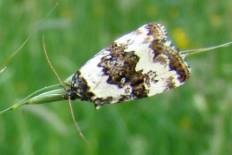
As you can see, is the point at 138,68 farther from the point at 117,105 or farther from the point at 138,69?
the point at 117,105

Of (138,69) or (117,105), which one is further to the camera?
(117,105)

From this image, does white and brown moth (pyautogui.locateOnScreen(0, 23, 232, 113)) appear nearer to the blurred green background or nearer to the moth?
the moth

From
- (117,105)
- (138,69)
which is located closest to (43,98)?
(138,69)

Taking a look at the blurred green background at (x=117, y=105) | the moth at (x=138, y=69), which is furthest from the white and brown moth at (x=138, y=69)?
the blurred green background at (x=117, y=105)

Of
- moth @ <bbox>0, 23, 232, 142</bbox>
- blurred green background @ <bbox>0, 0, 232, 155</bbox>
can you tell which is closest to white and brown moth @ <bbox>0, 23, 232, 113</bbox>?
moth @ <bbox>0, 23, 232, 142</bbox>

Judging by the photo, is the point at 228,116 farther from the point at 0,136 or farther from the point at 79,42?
the point at 79,42

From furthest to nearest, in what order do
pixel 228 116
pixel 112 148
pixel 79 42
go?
pixel 79 42
pixel 112 148
pixel 228 116

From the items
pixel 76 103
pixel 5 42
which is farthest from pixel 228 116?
pixel 5 42

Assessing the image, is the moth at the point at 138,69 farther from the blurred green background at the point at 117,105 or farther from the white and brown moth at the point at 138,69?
the blurred green background at the point at 117,105
